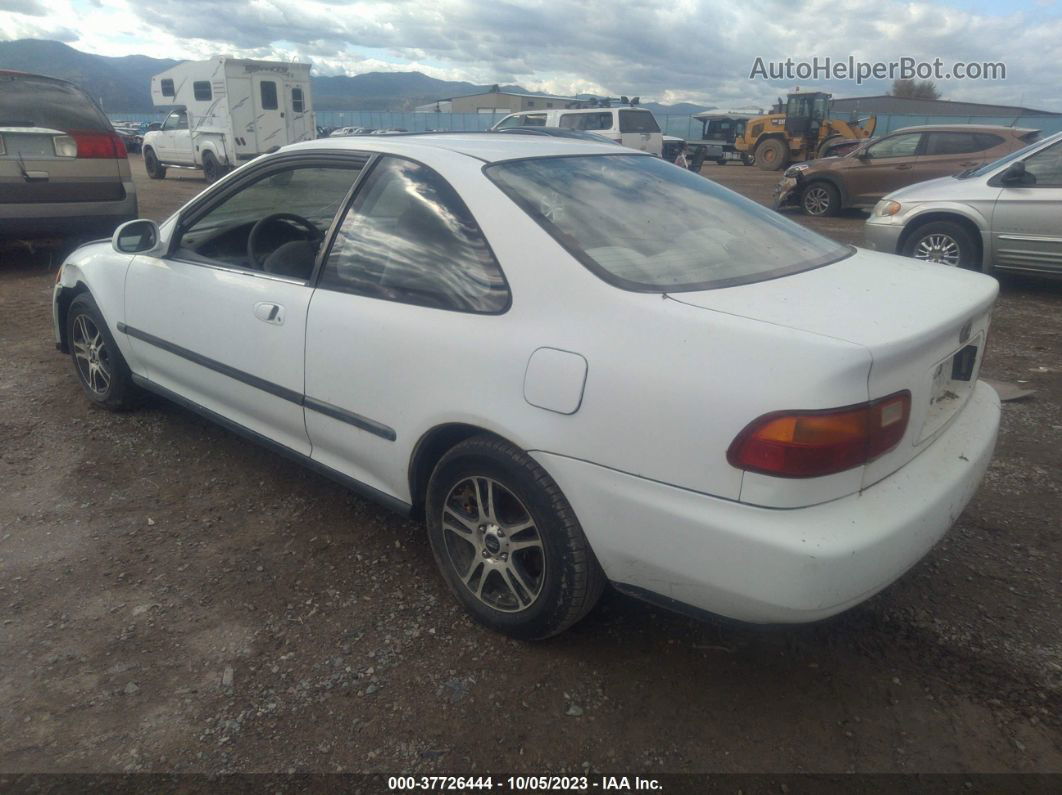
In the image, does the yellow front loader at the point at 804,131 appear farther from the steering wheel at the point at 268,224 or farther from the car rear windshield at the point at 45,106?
the steering wheel at the point at 268,224

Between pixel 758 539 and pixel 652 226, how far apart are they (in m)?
1.16

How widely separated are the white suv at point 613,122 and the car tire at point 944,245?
1285 cm

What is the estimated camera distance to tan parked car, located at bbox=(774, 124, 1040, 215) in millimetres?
11281

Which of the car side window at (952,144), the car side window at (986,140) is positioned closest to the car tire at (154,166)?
the car side window at (952,144)

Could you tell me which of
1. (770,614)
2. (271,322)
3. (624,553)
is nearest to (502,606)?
(624,553)

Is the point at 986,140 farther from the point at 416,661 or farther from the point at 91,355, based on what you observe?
the point at 416,661

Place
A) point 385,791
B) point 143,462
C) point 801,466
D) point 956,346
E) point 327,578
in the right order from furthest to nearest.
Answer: point 143,462
point 327,578
point 956,346
point 385,791
point 801,466

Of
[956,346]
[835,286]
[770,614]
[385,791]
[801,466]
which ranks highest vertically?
[835,286]

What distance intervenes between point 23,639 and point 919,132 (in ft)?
42.4

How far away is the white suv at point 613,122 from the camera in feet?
63.6

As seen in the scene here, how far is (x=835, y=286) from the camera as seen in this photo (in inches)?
90.8

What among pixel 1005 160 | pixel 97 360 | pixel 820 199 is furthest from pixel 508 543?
pixel 820 199

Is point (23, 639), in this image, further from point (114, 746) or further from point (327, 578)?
point (327, 578)

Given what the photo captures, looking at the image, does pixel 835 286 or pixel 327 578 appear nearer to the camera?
pixel 835 286
